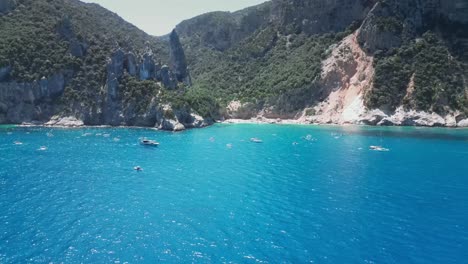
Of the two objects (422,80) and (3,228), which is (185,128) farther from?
(3,228)

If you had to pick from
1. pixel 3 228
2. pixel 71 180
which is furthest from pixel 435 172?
pixel 3 228

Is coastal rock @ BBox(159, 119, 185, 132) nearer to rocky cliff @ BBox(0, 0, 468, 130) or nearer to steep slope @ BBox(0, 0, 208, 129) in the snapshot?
steep slope @ BBox(0, 0, 208, 129)

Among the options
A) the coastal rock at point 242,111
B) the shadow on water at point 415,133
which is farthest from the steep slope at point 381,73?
the shadow on water at point 415,133

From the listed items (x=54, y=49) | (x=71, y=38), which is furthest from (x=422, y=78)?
(x=54, y=49)

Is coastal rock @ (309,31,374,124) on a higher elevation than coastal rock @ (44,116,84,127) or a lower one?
higher

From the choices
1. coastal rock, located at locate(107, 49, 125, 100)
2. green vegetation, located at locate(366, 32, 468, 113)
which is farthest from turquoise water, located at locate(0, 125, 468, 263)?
coastal rock, located at locate(107, 49, 125, 100)

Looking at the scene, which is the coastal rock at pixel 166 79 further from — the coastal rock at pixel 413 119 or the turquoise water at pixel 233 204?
the coastal rock at pixel 413 119

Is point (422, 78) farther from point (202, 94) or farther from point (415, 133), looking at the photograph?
point (202, 94)
